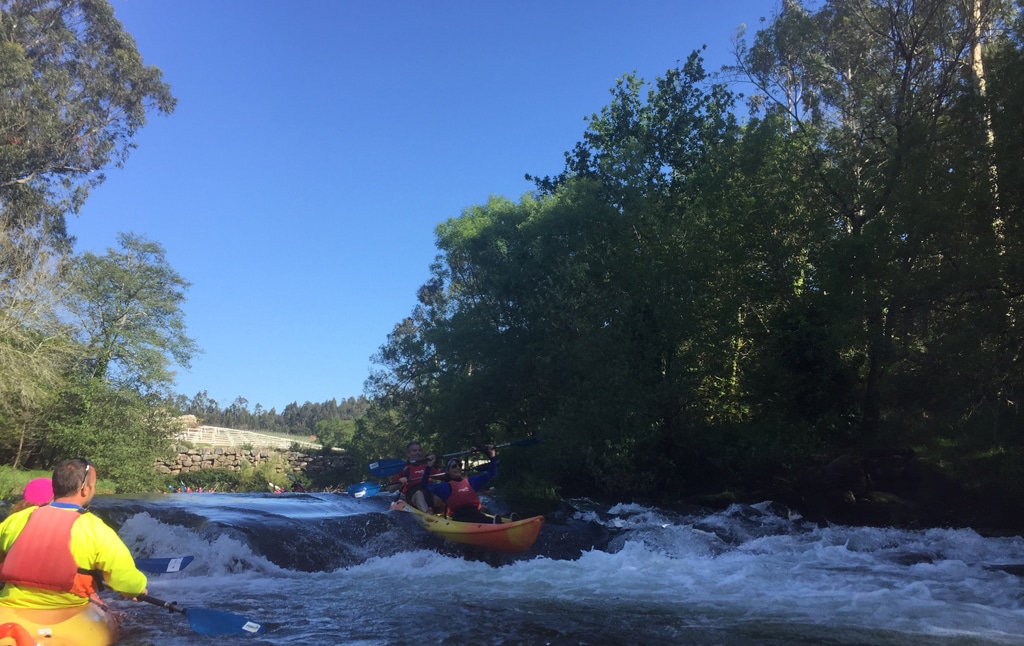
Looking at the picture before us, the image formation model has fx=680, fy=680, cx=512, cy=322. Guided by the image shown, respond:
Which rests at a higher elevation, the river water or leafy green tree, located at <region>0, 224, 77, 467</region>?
leafy green tree, located at <region>0, 224, 77, 467</region>

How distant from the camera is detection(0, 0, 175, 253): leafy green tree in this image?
74.4 feet

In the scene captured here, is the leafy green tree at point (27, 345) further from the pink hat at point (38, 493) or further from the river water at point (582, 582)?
the pink hat at point (38, 493)

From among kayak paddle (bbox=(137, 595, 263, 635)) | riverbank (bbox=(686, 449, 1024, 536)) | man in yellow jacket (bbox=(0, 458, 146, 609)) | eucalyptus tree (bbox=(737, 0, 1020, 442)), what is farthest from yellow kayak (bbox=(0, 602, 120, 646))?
eucalyptus tree (bbox=(737, 0, 1020, 442))

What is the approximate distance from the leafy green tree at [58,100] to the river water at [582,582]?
1653 cm

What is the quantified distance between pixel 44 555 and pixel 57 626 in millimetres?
468

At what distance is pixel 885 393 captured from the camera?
46.7 feet

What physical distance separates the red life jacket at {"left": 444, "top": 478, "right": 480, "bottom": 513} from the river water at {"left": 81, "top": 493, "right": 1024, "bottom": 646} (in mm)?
610

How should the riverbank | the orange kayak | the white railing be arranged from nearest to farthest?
1. the orange kayak
2. the riverbank
3. the white railing

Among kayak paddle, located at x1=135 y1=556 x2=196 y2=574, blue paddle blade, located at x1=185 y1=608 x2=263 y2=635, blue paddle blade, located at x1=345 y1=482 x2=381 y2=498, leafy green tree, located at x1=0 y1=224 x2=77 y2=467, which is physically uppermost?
leafy green tree, located at x1=0 y1=224 x2=77 y2=467

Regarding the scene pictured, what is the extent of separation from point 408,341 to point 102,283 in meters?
10.1

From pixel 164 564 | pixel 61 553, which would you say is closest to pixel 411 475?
pixel 164 564

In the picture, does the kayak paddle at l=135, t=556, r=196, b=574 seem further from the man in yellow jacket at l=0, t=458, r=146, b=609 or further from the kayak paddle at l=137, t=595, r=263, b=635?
the man in yellow jacket at l=0, t=458, r=146, b=609

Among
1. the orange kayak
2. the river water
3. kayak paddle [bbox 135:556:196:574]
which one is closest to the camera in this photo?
kayak paddle [bbox 135:556:196:574]

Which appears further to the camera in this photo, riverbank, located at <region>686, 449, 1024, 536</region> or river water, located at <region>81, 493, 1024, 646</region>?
riverbank, located at <region>686, 449, 1024, 536</region>
